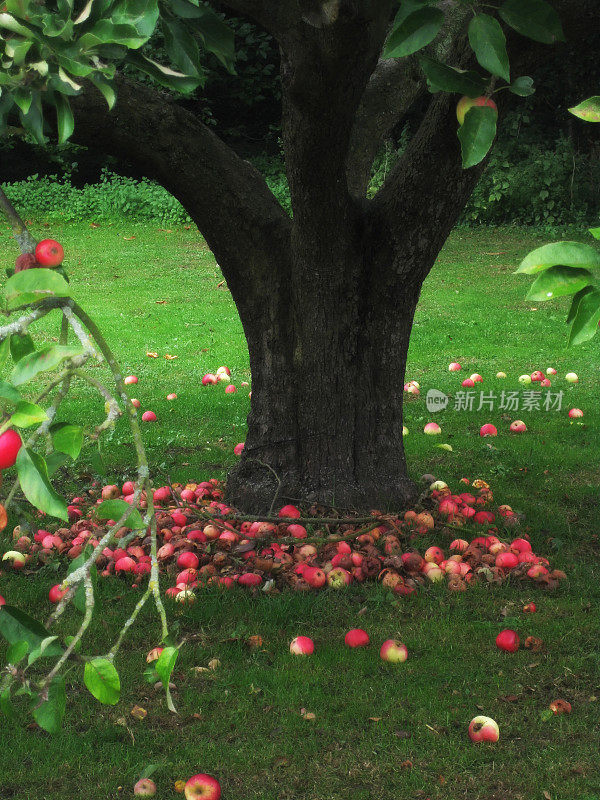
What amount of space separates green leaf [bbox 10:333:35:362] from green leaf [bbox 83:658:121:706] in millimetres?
452

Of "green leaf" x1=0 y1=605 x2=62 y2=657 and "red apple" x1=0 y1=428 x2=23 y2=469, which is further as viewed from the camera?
"green leaf" x1=0 y1=605 x2=62 y2=657

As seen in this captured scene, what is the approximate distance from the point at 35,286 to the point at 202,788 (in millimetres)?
1622

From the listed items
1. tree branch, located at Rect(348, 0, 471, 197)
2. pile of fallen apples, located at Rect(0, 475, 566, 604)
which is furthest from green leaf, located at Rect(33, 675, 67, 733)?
tree branch, located at Rect(348, 0, 471, 197)

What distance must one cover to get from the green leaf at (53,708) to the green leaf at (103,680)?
6 cm

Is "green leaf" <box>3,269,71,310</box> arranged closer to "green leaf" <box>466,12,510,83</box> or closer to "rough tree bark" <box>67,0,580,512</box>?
"green leaf" <box>466,12,510,83</box>

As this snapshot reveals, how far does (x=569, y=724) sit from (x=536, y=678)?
26 centimetres

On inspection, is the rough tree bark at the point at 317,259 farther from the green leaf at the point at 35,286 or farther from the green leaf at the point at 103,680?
the green leaf at the point at 103,680

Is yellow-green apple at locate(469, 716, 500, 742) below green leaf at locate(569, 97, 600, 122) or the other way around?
below

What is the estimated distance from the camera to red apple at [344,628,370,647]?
2.98 metres

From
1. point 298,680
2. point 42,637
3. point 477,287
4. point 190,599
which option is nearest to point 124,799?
point 298,680

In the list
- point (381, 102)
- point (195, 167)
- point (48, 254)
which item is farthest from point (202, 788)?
point (381, 102)

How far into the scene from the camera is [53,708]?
1.23m

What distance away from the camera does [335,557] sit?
11.5 feet

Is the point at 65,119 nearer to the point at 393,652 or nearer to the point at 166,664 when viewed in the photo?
the point at 166,664
